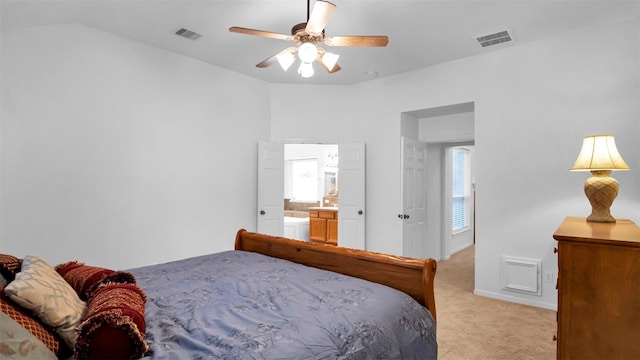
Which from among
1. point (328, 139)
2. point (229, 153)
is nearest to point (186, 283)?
point (229, 153)

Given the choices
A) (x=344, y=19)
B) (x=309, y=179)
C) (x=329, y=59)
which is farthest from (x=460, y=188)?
(x=329, y=59)

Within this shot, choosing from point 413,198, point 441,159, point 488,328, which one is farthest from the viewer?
point 441,159

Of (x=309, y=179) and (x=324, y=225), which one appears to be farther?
(x=309, y=179)

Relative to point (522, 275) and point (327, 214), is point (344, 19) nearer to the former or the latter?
point (522, 275)

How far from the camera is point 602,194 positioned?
95.7 inches

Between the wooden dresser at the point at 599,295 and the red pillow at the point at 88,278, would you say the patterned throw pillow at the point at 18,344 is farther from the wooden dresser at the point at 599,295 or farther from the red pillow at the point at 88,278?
the wooden dresser at the point at 599,295

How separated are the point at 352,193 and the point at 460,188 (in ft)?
10.0

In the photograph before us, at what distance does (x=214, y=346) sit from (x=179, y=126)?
339 centimetres

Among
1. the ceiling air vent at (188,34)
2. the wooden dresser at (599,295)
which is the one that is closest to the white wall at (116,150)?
the ceiling air vent at (188,34)

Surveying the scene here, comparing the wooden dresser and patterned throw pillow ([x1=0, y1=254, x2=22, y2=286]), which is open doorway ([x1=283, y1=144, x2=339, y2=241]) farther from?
patterned throw pillow ([x1=0, y1=254, x2=22, y2=286])

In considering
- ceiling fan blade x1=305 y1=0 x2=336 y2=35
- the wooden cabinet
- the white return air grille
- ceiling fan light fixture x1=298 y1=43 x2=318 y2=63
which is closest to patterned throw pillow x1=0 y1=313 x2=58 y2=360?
ceiling fan blade x1=305 y1=0 x2=336 y2=35

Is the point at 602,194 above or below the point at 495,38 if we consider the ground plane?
below

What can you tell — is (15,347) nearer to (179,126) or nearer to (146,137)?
(146,137)

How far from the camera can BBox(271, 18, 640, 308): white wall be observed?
10.4 ft
